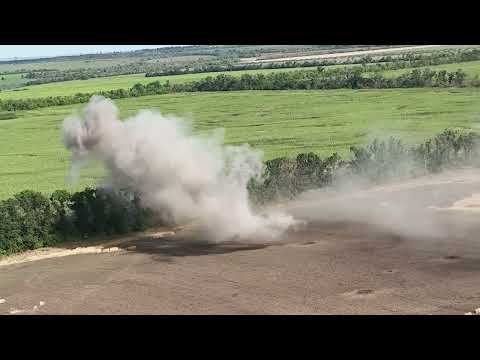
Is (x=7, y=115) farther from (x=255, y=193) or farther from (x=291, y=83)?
(x=255, y=193)

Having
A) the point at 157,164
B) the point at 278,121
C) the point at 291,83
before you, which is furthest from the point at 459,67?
the point at 157,164

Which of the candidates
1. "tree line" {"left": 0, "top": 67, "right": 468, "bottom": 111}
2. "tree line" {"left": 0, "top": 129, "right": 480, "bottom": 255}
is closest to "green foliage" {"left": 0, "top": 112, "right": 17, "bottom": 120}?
"tree line" {"left": 0, "top": 67, "right": 468, "bottom": 111}

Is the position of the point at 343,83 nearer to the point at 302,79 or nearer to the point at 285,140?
the point at 302,79

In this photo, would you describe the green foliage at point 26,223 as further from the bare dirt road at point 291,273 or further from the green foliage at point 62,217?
the bare dirt road at point 291,273

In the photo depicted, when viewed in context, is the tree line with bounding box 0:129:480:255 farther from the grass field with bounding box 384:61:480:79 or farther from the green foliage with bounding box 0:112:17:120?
the green foliage with bounding box 0:112:17:120

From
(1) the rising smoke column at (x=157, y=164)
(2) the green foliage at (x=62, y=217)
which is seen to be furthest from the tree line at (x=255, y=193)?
(1) the rising smoke column at (x=157, y=164)
